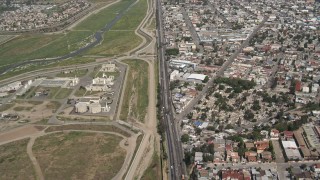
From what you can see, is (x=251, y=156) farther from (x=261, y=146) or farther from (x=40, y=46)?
(x=40, y=46)

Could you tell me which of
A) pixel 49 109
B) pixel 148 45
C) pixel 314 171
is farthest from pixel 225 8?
pixel 314 171

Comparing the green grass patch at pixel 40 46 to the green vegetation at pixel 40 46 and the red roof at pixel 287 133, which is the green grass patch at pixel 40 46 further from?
the red roof at pixel 287 133

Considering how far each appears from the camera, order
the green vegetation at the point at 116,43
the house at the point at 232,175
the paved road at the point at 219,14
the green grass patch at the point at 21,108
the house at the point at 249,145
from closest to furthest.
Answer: the house at the point at 232,175 → the house at the point at 249,145 → the green grass patch at the point at 21,108 → the green vegetation at the point at 116,43 → the paved road at the point at 219,14

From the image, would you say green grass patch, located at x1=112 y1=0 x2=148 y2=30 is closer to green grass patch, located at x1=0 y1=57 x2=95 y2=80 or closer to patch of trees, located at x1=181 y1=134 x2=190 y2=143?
green grass patch, located at x1=0 y1=57 x2=95 y2=80

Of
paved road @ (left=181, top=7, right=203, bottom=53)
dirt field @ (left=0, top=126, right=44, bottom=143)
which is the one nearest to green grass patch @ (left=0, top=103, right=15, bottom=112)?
dirt field @ (left=0, top=126, right=44, bottom=143)

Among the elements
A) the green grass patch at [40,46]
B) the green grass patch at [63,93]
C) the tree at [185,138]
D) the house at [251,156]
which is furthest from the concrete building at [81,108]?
the green grass patch at [40,46]

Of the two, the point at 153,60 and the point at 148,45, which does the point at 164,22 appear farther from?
the point at 153,60
